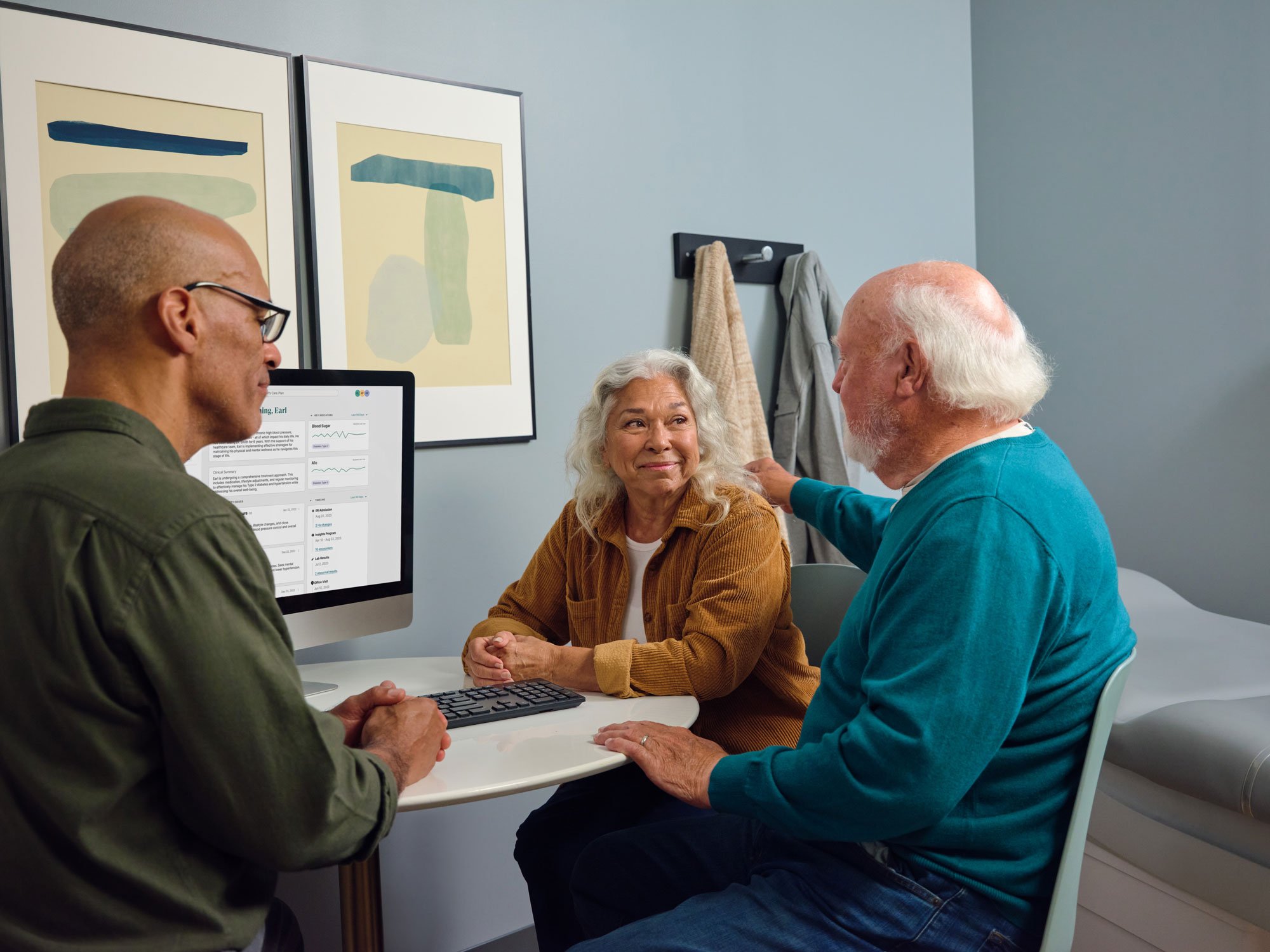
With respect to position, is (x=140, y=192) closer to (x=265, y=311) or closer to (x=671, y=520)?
(x=265, y=311)

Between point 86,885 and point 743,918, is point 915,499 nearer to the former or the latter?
point 743,918

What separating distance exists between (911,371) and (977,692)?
475 mm

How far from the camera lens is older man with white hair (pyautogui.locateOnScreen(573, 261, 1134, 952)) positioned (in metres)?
1.07

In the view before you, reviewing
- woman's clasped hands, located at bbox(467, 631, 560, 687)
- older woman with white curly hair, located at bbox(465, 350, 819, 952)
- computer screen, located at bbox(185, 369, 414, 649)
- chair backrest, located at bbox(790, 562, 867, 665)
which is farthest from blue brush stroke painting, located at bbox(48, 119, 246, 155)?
chair backrest, located at bbox(790, 562, 867, 665)

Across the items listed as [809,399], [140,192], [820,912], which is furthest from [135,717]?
[809,399]

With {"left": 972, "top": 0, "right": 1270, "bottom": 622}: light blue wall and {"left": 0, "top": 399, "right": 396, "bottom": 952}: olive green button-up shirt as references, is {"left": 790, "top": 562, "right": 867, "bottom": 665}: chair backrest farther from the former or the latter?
{"left": 972, "top": 0, "right": 1270, "bottom": 622}: light blue wall

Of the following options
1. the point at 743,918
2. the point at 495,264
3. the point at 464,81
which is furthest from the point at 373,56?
the point at 743,918

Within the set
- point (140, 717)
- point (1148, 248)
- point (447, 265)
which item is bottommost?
point (140, 717)

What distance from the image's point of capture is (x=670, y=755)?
131cm

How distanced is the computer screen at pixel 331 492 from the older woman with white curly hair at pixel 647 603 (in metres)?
0.23

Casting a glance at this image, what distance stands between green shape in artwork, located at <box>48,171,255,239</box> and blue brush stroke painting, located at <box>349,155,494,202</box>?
0.26 metres

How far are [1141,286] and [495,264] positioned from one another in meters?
2.05

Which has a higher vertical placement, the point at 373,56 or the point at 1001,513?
the point at 373,56

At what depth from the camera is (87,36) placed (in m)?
1.71
